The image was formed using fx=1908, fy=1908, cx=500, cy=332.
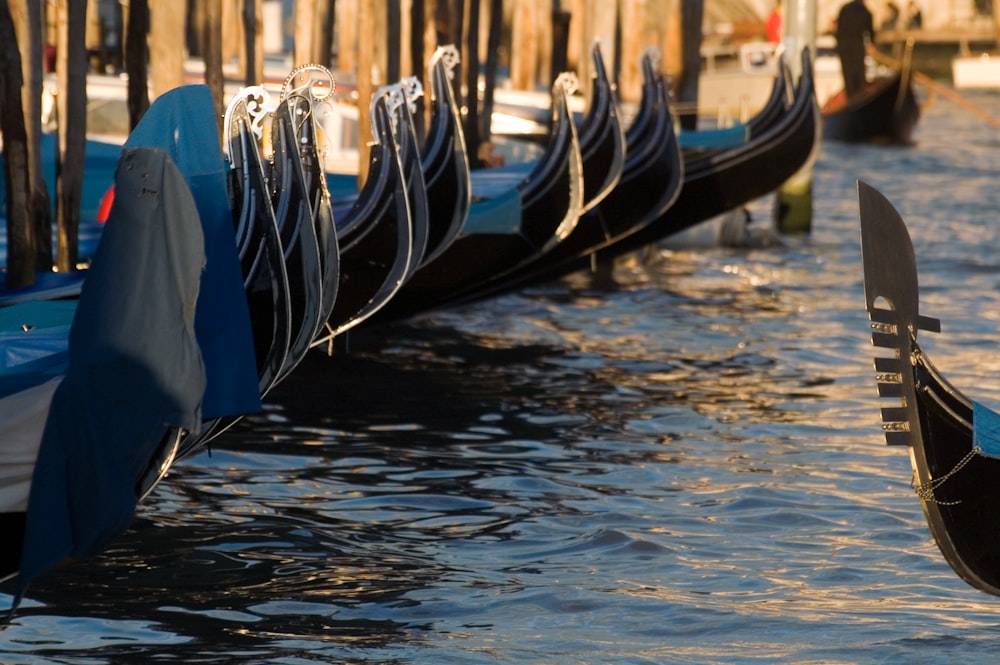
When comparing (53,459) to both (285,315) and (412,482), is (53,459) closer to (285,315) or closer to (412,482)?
(285,315)

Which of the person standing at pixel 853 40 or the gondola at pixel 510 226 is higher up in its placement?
the person standing at pixel 853 40

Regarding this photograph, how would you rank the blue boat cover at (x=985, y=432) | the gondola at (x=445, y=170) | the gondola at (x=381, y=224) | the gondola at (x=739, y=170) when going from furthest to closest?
the gondola at (x=739, y=170)
the gondola at (x=445, y=170)
the gondola at (x=381, y=224)
the blue boat cover at (x=985, y=432)

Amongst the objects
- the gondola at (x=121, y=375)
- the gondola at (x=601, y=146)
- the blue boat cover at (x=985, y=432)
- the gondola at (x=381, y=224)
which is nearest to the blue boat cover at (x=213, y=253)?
the gondola at (x=121, y=375)

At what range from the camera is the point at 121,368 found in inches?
143

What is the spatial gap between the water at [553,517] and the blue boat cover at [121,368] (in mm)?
804

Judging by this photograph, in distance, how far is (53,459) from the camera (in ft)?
12.0

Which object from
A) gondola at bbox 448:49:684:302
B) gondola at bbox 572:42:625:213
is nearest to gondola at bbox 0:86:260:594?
gondola at bbox 572:42:625:213

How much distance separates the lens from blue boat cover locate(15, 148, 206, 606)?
3.61 meters

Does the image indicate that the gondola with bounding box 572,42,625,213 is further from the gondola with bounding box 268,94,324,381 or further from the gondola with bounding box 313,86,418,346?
the gondola with bounding box 268,94,324,381

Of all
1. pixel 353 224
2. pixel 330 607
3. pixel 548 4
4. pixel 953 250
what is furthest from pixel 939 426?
pixel 548 4

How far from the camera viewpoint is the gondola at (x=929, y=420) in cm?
400

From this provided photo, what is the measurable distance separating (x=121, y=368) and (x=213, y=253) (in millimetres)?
626

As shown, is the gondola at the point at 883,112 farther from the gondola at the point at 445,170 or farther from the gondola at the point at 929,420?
the gondola at the point at 929,420

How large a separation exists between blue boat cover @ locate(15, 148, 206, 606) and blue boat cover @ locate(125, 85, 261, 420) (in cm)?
37
